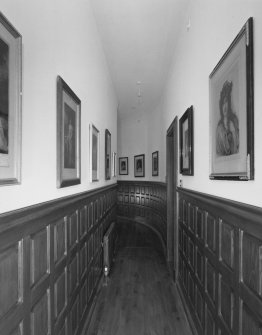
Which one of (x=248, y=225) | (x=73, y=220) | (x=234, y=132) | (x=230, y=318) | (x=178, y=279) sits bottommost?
(x=178, y=279)

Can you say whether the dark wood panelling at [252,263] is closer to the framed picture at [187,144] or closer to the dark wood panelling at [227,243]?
the dark wood panelling at [227,243]

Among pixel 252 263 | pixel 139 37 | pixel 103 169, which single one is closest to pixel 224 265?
pixel 252 263

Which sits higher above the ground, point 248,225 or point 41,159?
point 41,159

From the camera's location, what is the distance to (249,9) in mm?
1199

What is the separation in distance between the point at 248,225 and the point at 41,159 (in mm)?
1144

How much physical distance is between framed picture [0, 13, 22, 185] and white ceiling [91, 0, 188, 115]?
202 centimetres

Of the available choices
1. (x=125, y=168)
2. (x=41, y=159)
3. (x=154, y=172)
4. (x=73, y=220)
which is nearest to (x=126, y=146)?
(x=125, y=168)

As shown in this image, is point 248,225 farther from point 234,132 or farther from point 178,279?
point 178,279

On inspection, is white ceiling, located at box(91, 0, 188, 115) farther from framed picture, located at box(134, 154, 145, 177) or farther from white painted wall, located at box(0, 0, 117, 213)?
framed picture, located at box(134, 154, 145, 177)

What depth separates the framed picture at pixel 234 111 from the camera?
3.88ft

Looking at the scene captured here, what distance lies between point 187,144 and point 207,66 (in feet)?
3.07

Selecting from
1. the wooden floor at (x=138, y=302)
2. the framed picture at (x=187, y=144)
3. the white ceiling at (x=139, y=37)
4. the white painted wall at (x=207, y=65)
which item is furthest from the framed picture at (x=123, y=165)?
the framed picture at (x=187, y=144)

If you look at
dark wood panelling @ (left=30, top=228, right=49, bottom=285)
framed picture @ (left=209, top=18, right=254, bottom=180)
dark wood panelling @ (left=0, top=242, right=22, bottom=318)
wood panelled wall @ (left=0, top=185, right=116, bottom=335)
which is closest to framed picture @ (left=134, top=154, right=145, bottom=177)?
wood panelled wall @ (left=0, top=185, right=116, bottom=335)

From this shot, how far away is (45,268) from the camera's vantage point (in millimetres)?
1376
